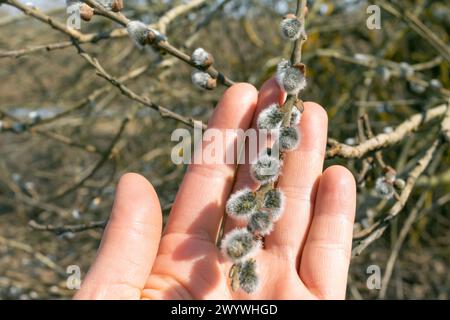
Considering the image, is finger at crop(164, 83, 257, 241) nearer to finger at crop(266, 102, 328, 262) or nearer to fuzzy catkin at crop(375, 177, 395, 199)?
finger at crop(266, 102, 328, 262)

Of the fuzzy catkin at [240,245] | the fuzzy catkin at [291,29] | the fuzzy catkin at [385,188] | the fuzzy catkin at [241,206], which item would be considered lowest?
the fuzzy catkin at [240,245]

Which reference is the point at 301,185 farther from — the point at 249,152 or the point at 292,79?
the point at 292,79

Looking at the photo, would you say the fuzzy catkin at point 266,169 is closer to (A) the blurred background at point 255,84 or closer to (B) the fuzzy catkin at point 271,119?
(B) the fuzzy catkin at point 271,119

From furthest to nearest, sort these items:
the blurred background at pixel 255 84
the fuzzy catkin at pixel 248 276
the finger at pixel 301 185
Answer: the blurred background at pixel 255 84
the finger at pixel 301 185
the fuzzy catkin at pixel 248 276

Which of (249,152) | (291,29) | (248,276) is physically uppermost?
(291,29)

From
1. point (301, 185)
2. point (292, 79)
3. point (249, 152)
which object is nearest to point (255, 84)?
point (249, 152)

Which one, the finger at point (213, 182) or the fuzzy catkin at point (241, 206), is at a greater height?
the finger at point (213, 182)

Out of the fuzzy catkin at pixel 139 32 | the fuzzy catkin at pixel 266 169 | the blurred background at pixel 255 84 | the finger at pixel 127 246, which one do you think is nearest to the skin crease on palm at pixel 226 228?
the finger at pixel 127 246
